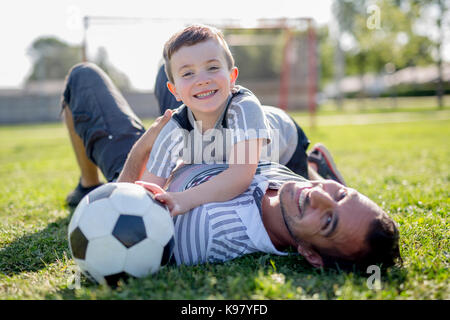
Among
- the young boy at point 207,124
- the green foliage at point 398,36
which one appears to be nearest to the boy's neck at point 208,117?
the young boy at point 207,124

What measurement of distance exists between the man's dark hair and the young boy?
633 millimetres

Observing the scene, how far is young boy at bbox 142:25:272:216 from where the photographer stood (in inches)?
88.0

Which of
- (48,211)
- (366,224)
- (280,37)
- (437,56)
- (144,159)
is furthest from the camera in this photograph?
(280,37)

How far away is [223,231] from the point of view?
2160mm

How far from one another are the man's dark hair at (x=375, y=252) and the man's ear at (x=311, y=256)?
A: 26mm

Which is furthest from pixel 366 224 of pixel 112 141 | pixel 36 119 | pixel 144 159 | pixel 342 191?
pixel 36 119

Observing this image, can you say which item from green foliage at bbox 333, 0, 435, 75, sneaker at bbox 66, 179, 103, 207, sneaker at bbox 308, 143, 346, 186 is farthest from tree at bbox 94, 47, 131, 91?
sneaker at bbox 308, 143, 346, 186

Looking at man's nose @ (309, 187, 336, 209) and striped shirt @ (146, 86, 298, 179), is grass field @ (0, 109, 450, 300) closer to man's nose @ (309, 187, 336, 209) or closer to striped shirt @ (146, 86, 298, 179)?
man's nose @ (309, 187, 336, 209)

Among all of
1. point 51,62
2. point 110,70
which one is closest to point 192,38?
point 110,70

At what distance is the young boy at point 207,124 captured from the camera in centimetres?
224

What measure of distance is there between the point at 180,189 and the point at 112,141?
3.90 feet

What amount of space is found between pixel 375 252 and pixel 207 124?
1.27 metres

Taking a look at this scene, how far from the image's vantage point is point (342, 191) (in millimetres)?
1952

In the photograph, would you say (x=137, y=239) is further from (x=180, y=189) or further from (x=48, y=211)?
(x=48, y=211)
